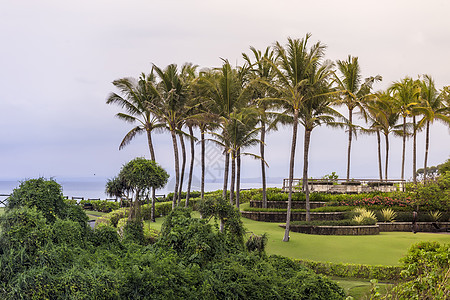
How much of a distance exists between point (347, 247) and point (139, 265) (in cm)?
1105

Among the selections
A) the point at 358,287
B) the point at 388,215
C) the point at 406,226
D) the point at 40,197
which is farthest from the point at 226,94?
the point at 40,197

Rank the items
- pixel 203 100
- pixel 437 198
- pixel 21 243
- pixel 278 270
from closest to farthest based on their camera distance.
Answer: pixel 21 243, pixel 278 270, pixel 437 198, pixel 203 100

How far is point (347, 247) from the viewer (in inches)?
638

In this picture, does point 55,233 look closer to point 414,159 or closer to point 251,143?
point 251,143

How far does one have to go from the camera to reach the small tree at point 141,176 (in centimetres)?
1501

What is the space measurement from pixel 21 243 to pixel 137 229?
6952 mm

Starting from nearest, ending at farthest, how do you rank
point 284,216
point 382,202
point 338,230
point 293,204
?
point 338,230, point 284,216, point 382,202, point 293,204

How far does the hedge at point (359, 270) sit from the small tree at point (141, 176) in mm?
6313

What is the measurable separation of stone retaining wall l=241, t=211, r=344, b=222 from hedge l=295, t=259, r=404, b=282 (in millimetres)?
9947

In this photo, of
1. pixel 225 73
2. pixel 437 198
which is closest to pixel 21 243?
pixel 225 73

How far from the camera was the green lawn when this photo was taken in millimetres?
14711

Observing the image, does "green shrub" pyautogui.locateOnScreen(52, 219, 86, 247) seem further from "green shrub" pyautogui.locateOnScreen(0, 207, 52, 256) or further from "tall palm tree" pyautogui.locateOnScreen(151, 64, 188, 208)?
"tall palm tree" pyautogui.locateOnScreen(151, 64, 188, 208)

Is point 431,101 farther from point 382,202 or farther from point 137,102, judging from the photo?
point 137,102

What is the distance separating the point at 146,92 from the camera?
25.6m
